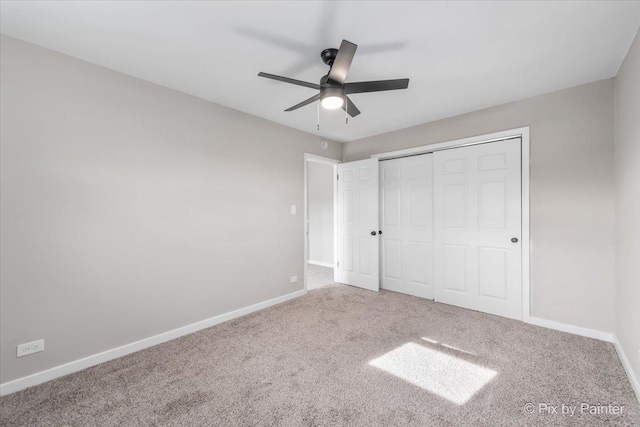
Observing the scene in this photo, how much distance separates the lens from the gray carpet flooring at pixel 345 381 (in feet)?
5.55

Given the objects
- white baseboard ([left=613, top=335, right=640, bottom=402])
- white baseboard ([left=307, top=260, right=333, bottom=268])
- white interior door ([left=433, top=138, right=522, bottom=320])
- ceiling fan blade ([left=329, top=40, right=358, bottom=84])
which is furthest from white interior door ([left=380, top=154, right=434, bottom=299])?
ceiling fan blade ([left=329, top=40, right=358, bottom=84])

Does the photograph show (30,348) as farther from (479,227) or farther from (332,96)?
(479,227)

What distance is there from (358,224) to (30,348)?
149 inches

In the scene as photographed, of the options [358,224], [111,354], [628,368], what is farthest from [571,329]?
[111,354]

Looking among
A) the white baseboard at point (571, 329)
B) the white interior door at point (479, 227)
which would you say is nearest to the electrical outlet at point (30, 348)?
the white interior door at point (479, 227)

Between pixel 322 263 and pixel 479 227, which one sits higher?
pixel 479 227

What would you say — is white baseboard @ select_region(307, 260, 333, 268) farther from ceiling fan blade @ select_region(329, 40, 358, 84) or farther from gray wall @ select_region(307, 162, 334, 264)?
ceiling fan blade @ select_region(329, 40, 358, 84)

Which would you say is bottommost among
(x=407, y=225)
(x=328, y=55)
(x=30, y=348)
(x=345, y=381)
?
(x=345, y=381)

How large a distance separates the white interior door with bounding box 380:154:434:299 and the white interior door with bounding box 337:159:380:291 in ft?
0.65

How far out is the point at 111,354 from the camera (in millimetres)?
2352

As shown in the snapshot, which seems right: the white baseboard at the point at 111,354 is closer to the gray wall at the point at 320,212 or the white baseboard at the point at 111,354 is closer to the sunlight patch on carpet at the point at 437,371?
the sunlight patch on carpet at the point at 437,371

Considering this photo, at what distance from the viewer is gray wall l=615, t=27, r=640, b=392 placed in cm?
191

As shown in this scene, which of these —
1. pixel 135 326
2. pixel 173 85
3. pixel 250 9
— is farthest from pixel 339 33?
pixel 135 326

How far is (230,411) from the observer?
5.71 ft
